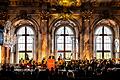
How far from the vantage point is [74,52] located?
39.1m

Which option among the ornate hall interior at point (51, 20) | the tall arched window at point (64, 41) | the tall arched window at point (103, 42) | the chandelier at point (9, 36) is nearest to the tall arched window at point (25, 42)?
the ornate hall interior at point (51, 20)

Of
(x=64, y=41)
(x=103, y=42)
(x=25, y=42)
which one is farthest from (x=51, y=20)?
(x=103, y=42)

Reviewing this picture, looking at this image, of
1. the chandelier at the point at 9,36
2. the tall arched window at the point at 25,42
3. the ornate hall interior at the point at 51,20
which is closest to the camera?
the chandelier at the point at 9,36

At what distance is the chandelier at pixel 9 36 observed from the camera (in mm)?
33681

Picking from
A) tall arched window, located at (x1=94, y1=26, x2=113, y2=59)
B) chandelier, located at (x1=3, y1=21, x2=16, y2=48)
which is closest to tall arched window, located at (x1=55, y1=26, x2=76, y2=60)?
tall arched window, located at (x1=94, y1=26, x2=113, y2=59)

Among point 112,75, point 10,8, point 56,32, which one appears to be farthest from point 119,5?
point 112,75

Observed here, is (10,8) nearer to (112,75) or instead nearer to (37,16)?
(37,16)

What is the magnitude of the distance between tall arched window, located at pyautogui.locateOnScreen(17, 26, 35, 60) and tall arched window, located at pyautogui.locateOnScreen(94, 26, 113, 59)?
239 inches

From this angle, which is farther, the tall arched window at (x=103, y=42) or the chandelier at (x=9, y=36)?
the tall arched window at (x=103, y=42)

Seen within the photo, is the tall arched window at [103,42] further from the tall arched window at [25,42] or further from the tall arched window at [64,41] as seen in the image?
the tall arched window at [25,42]

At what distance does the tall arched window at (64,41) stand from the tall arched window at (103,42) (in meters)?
2.41

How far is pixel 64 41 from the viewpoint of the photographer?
40.7 meters

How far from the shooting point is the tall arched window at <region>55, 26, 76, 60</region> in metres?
40.3

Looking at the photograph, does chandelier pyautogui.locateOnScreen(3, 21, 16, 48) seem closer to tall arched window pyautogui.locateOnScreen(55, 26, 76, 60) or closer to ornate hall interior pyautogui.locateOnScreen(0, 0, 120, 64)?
ornate hall interior pyautogui.locateOnScreen(0, 0, 120, 64)
